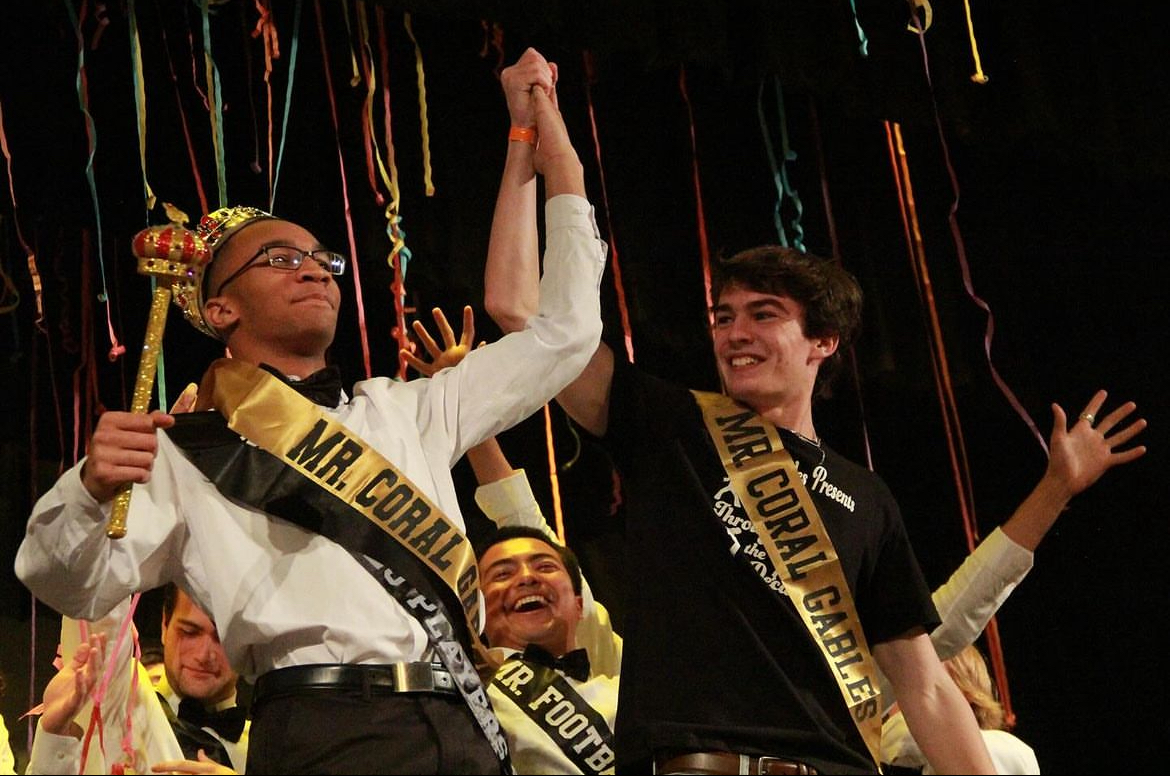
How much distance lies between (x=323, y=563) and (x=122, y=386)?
2.33 meters

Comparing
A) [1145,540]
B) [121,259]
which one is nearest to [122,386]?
[121,259]

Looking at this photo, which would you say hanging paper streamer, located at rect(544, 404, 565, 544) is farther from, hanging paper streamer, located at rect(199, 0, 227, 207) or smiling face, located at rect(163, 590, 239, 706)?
hanging paper streamer, located at rect(199, 0, 227, 207)

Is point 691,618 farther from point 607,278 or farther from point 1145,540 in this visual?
point 1145,540

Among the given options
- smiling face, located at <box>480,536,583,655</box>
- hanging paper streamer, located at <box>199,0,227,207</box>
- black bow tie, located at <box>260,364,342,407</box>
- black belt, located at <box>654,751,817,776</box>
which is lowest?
black belt, located at <box>654,751,817,776</box>

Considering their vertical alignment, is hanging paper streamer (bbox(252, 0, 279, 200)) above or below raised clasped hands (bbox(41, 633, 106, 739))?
above

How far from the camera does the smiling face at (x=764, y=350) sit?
2.47 metres

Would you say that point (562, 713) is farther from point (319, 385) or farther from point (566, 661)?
point (319, 385)

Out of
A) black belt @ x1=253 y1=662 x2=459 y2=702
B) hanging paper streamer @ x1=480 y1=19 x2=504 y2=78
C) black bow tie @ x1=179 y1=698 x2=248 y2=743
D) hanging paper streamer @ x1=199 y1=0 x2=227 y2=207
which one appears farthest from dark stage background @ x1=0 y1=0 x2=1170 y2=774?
black belt @ x1=253 y1=662 x2=459 y2=702

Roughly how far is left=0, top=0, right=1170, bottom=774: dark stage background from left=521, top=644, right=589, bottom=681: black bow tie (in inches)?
38.0

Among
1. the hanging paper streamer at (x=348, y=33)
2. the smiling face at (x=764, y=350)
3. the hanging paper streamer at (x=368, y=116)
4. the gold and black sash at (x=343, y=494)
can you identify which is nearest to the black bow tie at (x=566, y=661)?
the smiling face at (x=764, y=350)

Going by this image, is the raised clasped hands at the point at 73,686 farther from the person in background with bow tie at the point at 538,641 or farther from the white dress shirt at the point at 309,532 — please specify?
the person in background with bow tie at the point at 538,641

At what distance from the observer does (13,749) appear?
3943mm

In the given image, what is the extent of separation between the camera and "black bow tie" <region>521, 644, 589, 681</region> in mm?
3168

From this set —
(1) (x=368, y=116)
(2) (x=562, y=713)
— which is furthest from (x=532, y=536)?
(1) (x=368, y=116)
